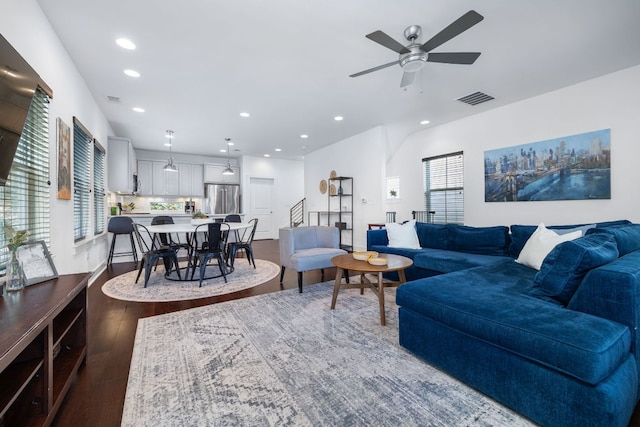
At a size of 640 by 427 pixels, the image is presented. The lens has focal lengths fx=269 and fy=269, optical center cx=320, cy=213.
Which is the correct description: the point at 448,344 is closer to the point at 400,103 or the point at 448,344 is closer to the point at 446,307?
the point at 446,307

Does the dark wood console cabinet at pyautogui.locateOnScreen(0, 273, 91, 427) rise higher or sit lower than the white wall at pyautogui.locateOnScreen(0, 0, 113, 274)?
lower

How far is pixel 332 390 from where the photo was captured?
1.57 metres

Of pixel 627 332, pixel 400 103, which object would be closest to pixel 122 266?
pixel 400 103

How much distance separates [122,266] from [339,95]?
16.2 feet

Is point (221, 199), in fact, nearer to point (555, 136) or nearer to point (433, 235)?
point (433, 235)

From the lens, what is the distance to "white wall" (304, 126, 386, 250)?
5891mm

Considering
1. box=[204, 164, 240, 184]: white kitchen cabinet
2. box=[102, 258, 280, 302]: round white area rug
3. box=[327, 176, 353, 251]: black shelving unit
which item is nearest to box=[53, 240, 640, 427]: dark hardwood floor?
box=[102, 258, 280, 302]: round white area rug

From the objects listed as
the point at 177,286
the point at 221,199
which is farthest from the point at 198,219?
the point at 221,199

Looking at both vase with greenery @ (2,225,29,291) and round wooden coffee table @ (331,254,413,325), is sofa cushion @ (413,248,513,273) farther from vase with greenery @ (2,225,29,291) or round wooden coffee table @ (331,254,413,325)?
vase with greenery @ (2,225,29,291)

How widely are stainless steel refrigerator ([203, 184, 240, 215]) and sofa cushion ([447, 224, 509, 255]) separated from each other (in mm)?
6589

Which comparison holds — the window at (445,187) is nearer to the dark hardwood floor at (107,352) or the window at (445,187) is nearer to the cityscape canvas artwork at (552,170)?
the cityscape canvas artwork at (552,170)

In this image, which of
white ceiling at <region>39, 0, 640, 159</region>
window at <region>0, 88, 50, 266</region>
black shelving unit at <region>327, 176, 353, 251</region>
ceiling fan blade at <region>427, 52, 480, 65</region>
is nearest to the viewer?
window at <region>0, 88, 50, 266</region>

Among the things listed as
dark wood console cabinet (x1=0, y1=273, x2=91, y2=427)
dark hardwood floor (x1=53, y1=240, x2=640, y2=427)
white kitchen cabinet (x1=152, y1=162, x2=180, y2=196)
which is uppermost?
white kitchen cabinet (x1=152, y1=162, x2=180, y2=196)

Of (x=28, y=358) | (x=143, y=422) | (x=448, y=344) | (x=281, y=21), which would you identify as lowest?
(x=143, y=422)
